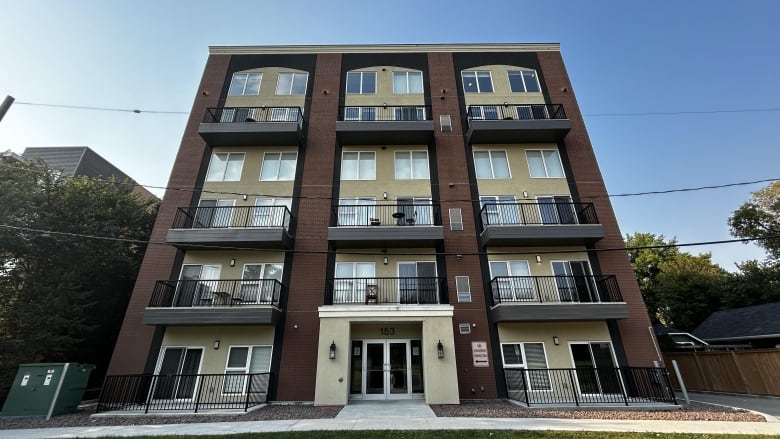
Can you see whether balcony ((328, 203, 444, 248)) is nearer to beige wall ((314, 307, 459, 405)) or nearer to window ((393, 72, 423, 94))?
beige wall ((314, 307, 459, 405))

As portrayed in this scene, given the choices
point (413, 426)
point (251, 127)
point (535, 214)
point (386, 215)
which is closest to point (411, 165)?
point (386, 215)

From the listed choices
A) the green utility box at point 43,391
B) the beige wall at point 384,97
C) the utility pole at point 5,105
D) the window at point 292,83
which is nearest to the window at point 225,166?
the window at point 292,83

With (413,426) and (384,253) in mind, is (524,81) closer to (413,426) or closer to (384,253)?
(384,253)

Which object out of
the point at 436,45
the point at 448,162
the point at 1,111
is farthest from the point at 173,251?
the point at 436,45

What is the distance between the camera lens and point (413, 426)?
7.36m

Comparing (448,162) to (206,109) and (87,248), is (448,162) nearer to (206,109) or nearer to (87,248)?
(206,109)

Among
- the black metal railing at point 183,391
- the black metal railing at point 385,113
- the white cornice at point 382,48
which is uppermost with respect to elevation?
the white cornice at point 382,48

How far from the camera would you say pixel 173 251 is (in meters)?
13.0

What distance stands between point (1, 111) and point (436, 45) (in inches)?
669

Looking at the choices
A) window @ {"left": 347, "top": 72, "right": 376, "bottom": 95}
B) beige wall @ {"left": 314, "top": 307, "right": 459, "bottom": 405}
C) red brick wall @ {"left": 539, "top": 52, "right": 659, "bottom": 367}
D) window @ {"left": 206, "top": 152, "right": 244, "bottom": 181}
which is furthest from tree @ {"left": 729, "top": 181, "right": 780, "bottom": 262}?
window @ {"left": 206, "top": 152, "right": 244, "bottom": 181}

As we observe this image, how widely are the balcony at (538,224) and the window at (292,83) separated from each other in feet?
36.6

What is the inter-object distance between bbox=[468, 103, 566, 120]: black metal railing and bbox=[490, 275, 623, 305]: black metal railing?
305 inches

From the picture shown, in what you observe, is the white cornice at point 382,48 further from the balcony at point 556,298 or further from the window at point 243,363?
the window at point 243,363

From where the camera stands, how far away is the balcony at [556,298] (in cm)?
1132
